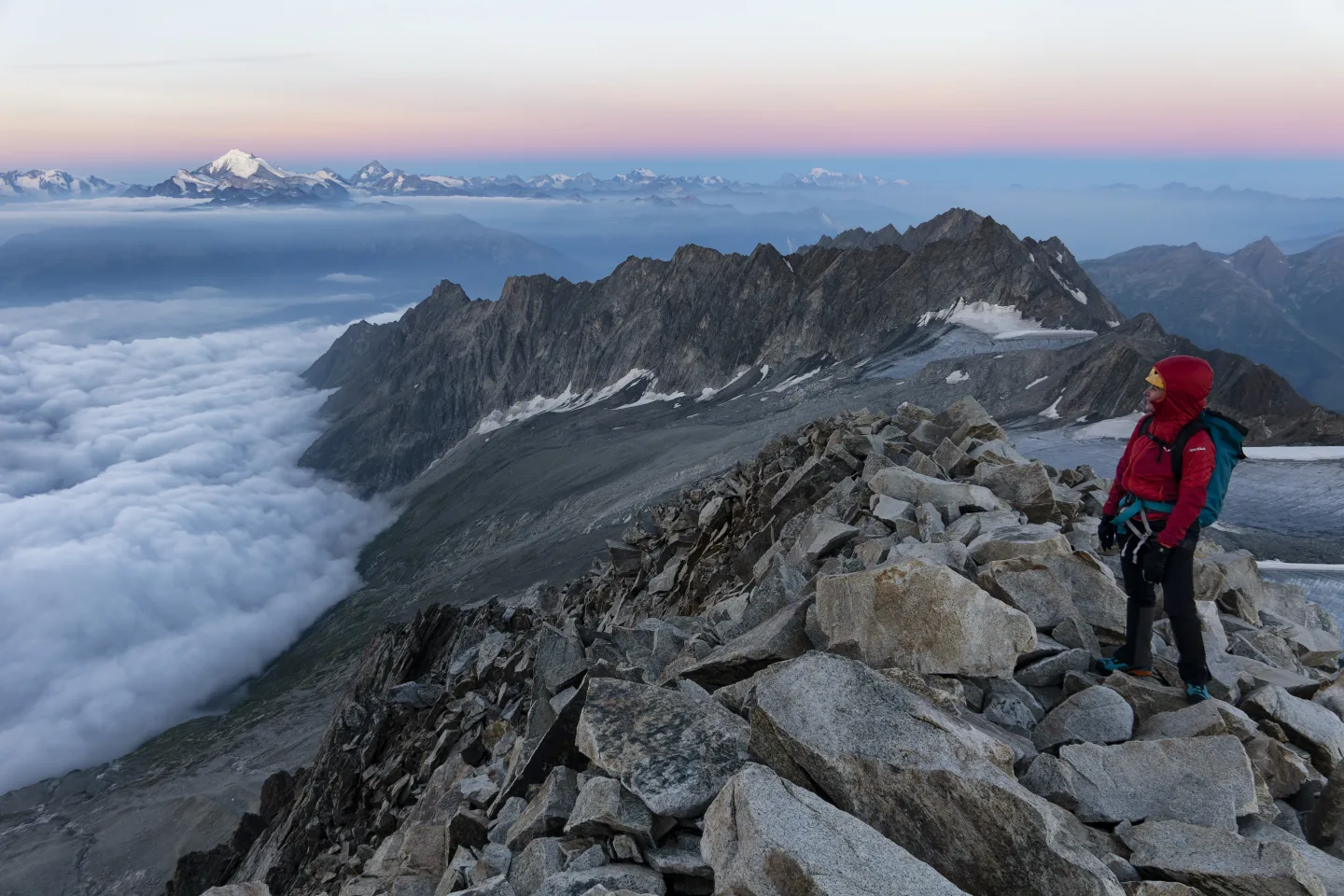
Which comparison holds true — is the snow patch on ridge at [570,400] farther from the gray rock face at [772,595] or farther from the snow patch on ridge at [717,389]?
the gray rock face at [772,595]

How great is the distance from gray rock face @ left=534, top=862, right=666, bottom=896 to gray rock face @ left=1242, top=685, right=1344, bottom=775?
6.23 m

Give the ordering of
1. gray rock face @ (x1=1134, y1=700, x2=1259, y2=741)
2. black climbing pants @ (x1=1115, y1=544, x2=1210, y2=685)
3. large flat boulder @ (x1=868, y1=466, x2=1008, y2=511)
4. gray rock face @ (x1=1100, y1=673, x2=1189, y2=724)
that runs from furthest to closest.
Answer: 1. large flat boulder @ (x1=868, y1=466, x2=1008, y2=511)
2. black climbing pants @ (x1=1115, y1=544, x2=1210, y2=685)
3. gray rock face @ (x1=1100, y1=673, x2=1189, y2=724)
4. gray rock face @ (x1=1134, y1=700, x2=1259, y2=741)

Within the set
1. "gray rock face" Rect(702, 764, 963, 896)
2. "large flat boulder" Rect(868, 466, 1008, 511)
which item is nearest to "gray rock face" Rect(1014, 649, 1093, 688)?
"gray rock face" Rect(702, 764, 963, 896)

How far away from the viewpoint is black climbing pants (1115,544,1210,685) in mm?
8445

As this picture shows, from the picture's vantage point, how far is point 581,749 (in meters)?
7.81

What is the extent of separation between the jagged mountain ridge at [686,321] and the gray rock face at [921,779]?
307 feet

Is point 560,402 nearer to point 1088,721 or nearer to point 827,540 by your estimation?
point 827,540

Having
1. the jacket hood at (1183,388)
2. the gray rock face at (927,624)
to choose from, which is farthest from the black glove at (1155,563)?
the gray rock face at (927,624)

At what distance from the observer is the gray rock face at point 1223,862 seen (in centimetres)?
530

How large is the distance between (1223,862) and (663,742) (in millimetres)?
4217

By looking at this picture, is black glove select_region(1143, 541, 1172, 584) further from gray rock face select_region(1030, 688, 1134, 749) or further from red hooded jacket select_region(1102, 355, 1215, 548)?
gray rock face select_region(1030, 688, 1134, 749)

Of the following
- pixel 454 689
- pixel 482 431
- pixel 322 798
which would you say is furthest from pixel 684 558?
pixel 482 431

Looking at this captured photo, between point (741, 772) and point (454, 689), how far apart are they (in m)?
18.5

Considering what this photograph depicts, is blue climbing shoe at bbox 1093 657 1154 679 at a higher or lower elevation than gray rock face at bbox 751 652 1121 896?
lower
